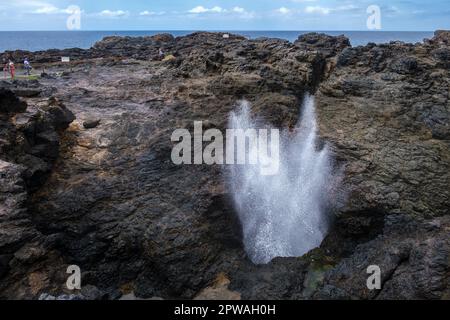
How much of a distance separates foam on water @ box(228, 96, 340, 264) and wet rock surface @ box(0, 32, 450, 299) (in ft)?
2.06

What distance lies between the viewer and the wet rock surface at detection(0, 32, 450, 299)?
11.6 metres

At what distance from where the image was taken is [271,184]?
15797 millimetres

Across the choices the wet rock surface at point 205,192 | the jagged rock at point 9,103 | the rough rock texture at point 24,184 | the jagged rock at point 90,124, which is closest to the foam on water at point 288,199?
the wet rock surface at point 205,192

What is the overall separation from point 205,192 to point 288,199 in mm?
3481

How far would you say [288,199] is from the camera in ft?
Answer: 51.3

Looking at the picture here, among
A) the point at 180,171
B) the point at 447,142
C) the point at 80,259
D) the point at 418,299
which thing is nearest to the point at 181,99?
the point at 180,171

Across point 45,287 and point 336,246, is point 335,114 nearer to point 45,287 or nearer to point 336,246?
point 336,246

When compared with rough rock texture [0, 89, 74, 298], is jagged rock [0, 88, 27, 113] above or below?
above

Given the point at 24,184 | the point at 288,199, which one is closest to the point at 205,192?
the point at 288,199

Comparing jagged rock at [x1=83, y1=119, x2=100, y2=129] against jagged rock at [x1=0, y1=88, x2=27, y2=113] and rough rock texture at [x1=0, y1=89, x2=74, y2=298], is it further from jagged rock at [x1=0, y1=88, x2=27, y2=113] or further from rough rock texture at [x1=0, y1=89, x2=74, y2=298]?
jagged rock at [x1=0, y1=88, x2=27, y2=113]

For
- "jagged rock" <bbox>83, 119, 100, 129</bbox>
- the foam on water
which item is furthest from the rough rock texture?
the foam on water

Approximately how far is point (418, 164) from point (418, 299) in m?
5.77

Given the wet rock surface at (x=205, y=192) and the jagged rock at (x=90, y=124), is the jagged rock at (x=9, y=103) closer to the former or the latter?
the wet rock surface at (x=205, y=192)

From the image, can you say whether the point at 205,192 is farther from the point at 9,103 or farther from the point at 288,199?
the point at 9,103
